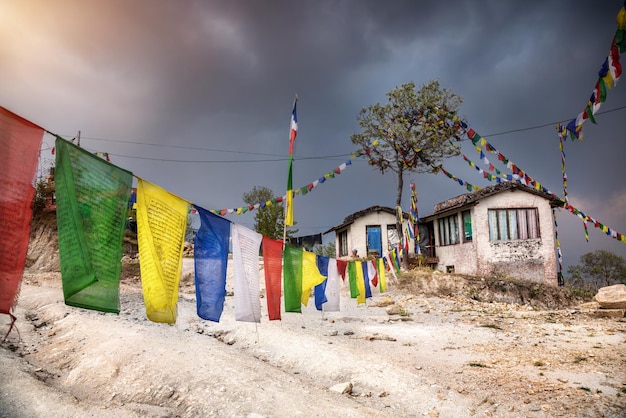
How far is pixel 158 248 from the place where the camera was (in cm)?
436

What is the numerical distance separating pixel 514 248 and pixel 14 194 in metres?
21.2

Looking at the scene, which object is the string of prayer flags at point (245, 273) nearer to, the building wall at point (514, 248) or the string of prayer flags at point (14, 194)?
the string of prayer flags at point (14, 194)

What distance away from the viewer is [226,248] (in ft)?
18.1

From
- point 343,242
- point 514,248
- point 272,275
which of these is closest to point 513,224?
point 514,248

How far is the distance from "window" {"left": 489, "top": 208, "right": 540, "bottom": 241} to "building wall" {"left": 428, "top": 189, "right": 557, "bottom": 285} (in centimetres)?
20

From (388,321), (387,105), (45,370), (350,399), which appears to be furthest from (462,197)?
(45,370)

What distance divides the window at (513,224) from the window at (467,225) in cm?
101

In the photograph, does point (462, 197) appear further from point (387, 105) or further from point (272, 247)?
point (272, 247)

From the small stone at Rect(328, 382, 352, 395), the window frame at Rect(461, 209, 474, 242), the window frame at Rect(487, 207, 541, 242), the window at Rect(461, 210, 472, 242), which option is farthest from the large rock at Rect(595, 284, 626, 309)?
the small stone at Rect(328, 382, 352, 395)

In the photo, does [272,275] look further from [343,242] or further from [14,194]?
[343,242]

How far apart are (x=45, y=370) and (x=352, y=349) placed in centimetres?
551

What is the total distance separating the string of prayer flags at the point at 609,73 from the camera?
551 cm

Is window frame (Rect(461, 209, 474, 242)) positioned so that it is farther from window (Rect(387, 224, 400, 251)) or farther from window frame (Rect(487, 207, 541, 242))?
window (Rect(387, 224, 400, 251))

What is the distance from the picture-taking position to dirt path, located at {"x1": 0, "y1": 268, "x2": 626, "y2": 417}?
17.8ft
